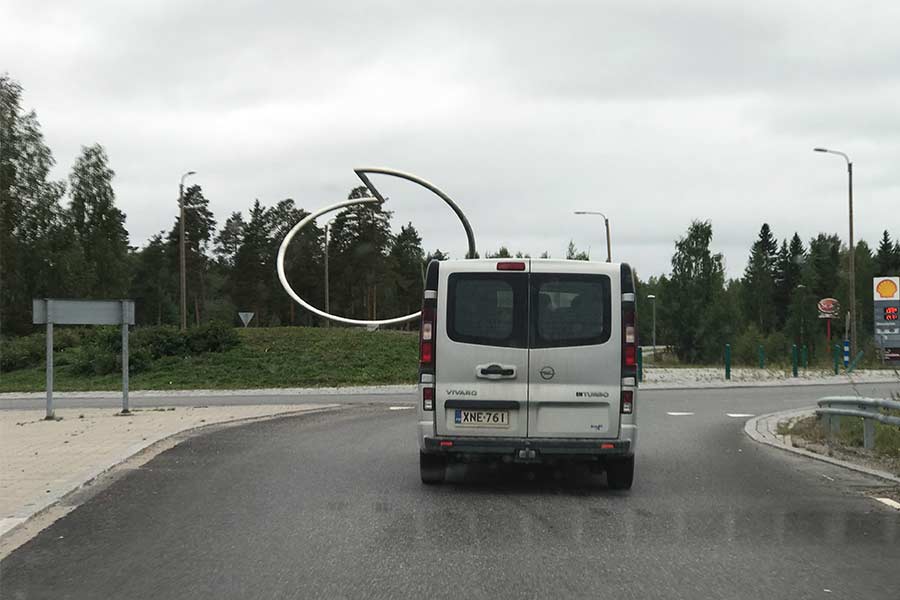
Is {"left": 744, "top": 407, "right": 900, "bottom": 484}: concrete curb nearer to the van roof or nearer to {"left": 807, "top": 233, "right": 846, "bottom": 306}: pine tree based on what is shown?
the van roof

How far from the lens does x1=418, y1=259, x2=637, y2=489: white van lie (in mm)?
9414

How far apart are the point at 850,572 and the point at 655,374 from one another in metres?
30.9

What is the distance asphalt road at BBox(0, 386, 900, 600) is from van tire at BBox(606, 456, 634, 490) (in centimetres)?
17

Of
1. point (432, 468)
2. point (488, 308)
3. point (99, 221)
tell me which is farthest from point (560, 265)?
point (99, 221)

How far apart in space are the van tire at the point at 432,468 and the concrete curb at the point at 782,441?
430 cm

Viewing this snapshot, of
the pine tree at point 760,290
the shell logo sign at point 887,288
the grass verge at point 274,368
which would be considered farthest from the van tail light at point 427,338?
the pine tree at point 760,290

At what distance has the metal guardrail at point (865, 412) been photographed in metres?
11.1

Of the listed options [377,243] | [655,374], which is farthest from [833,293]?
[655,374]

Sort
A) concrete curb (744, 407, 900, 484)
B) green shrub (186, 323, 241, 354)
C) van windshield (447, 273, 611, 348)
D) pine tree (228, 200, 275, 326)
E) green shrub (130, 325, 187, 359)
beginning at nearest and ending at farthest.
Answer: van windshield (447, 273, 611, 348), concrete curb (744, 407, 900, 484), green shrub (130, 325, 187, 359), green shrub (186, 323, 241, 354), pine tree (228, 200, 275, 326)

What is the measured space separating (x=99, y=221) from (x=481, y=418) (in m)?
66.3

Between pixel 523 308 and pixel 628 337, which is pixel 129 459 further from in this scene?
pixel 628 337

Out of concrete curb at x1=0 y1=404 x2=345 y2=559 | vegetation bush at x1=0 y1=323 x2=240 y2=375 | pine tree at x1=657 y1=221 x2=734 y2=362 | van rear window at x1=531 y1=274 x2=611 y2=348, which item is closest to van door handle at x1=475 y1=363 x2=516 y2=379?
van rear window at x1=531 y1=274 x2=611 y2=348

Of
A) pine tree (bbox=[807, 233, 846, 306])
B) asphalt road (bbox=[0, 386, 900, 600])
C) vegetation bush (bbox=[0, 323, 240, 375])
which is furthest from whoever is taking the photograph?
pine tree (bbox=[807, 233, 846, 306])

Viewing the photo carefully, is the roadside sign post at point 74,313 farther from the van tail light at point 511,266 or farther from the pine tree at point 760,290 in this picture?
the pine tree at point 760,290
